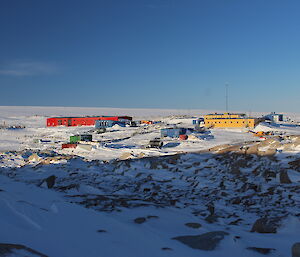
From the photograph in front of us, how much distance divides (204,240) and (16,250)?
3.11 m

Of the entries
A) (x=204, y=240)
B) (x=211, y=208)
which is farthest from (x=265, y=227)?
(x=211, y=208)

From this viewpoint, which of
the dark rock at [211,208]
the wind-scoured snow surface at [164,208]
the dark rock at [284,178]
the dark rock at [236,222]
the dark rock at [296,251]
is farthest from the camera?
the dark rock at [284,178]

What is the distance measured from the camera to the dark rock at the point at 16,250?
3803mm

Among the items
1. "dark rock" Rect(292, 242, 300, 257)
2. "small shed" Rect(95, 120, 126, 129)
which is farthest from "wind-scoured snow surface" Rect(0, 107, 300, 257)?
"small shed" Rect(95, 120, 126, 129)

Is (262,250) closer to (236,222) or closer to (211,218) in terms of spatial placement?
(236,222)

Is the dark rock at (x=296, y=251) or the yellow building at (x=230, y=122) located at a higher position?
the yellow building at (x=230, y=122)

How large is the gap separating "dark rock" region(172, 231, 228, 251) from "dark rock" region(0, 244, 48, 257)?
8.16ft

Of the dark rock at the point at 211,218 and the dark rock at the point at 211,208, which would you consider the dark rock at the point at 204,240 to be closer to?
the dark rock at the point at 211,218

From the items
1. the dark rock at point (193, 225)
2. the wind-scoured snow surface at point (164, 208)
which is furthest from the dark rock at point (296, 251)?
the dark rock at point (193, 225)

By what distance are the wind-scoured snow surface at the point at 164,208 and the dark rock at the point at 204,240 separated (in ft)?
0.06

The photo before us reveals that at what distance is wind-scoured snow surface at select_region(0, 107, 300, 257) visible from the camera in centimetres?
490

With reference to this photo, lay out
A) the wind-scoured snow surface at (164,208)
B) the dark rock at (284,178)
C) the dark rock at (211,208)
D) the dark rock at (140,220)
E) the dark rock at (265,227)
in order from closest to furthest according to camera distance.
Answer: the wind-scoured snow surface at (164,208)
the dark rock at (265,227)
the dark rock at (140,220)
the dark rock at (211,208)
the dark rock at (284,178)

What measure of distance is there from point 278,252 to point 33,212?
15.6ft

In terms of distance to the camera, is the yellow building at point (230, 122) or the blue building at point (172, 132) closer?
the blue building at point (172, 132)
